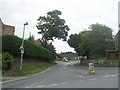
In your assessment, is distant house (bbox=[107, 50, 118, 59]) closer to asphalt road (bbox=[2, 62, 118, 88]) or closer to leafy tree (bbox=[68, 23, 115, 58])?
leafy tree (bbox=[68, 23, 115, 58])

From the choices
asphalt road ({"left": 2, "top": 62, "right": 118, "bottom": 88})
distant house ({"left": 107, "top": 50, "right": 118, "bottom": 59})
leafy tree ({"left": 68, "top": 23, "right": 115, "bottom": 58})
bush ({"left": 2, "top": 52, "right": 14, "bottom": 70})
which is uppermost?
leafy tree ({"left": 68, "top": 23, "right": 115, "bottom": 58})

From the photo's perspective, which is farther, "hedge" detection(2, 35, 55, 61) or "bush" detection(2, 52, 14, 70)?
"hedge" detection(2, 35, 55, 61)

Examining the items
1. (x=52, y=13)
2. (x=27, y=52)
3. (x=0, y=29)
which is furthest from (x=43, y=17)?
(x=27, y=52)

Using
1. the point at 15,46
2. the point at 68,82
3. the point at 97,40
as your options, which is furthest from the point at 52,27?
the point at 68,82

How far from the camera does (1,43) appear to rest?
137 feet

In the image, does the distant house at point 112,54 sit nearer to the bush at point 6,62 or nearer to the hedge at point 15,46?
the hedge at point 15,46

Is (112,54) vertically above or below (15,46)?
below

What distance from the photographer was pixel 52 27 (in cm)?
7819

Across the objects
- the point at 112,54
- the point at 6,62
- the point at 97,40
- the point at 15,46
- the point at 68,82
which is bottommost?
the point at 68,82

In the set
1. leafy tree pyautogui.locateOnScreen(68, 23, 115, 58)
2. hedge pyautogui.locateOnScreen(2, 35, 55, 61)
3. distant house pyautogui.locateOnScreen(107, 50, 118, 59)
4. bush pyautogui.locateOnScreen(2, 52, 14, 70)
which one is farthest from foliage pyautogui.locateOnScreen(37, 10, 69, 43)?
bush pyautogui.locateOnScreen(2, 52, 14, 70)

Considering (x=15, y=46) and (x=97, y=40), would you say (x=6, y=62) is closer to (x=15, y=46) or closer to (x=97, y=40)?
(x=15, y=46)

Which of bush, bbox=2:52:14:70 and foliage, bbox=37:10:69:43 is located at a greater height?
foliage, bbox=37:10:69:43

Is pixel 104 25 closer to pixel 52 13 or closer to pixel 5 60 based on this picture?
pixel 52 13

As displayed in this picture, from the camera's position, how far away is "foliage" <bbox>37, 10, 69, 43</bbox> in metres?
78.2
